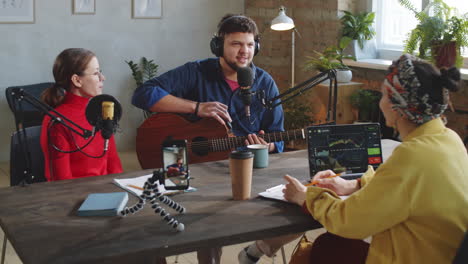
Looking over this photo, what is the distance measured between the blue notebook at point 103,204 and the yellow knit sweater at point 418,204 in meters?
0.72

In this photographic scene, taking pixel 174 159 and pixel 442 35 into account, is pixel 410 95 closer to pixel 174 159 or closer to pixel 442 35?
pixel 174 159

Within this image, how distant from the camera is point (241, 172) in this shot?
196 cm

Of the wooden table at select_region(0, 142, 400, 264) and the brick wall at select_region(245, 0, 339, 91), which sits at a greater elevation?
the brick wall at select_region(245, 0, 339, 91)

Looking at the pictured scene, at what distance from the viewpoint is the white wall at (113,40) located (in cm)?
540

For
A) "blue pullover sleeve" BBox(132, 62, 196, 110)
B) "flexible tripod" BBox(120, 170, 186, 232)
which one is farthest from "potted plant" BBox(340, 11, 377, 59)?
"flexible tripod" BBox(120, 170, 186, 232)

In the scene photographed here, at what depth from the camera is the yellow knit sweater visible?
1550 mm

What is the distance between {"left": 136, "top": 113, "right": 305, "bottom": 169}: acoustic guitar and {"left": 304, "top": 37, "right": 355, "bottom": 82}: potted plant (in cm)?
202

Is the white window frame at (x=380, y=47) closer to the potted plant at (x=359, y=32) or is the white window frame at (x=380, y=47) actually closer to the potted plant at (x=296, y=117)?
the potted plant at (x=359, y=32)

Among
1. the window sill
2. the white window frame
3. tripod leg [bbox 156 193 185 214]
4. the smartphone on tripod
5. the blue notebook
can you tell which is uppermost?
the white window frame

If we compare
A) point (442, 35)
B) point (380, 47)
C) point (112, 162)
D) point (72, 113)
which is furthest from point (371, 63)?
point (72, 113)

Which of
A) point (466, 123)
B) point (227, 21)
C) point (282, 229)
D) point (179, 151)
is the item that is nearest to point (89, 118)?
point (179, 151)

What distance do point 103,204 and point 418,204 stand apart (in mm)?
973

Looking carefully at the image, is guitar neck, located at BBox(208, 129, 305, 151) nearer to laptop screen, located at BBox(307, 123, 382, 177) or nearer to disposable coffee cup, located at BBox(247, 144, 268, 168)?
disposable coffee cup, located at BBox(247, 144, 268, 168)

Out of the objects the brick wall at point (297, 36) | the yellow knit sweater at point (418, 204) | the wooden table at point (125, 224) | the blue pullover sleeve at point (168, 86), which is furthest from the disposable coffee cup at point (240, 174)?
the brick wall at point (297, 36)
